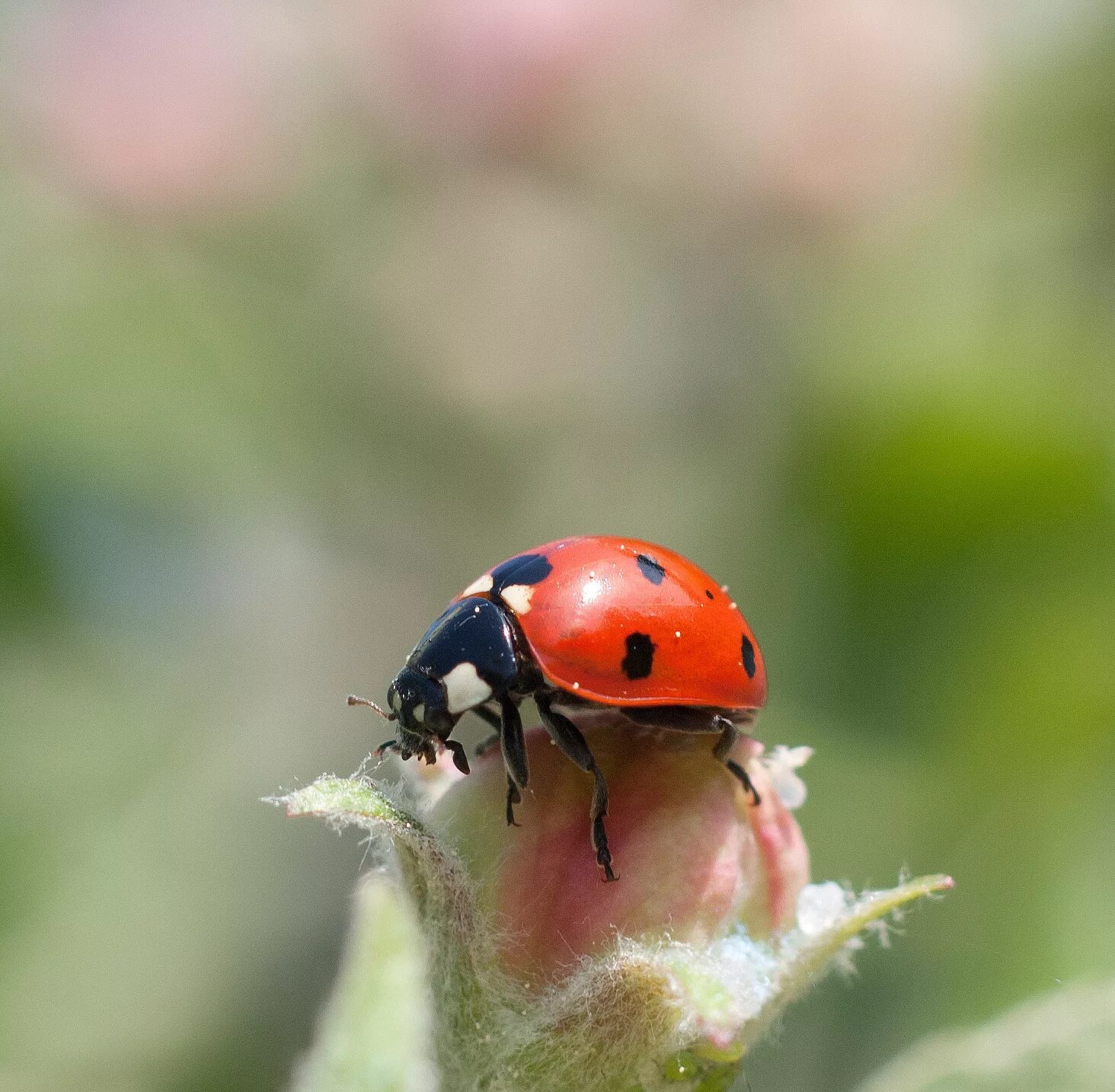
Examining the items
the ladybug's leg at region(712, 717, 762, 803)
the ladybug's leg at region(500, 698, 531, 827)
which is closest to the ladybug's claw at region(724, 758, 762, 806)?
the ladybug's leg at region(712, 717, 762, 803)

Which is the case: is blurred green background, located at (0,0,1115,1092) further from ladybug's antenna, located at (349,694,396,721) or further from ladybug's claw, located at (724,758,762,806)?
ladybug's claw, located at (724,758,762,806)

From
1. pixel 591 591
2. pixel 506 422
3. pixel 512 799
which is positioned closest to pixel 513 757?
pixel 512 799

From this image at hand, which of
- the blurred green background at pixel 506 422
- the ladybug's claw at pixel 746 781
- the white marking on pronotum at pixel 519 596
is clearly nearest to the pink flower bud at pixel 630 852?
the ladybug's claw at pixel 746 781

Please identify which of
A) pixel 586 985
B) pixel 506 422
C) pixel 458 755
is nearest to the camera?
pixel 586 985

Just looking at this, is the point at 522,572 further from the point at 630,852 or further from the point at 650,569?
the point at 630,852

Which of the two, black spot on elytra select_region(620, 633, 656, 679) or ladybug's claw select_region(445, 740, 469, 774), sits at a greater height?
black spot on elytra select_region(620, 633, 656, 679)

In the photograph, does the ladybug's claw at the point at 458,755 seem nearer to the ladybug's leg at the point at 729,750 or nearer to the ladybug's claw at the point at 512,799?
the ladybug's claw at the point at 512,799
